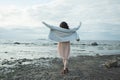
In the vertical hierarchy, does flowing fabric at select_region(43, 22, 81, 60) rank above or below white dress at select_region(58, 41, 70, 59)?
above

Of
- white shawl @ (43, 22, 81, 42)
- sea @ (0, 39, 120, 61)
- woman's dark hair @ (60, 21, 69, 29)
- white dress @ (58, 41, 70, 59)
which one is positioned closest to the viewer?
white shawl @ (43, 22, 81, 42)

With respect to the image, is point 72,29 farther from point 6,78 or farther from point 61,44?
point 6,78

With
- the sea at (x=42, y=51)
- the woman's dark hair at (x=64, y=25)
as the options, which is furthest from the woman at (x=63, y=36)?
the sea at (x=42, y=51)

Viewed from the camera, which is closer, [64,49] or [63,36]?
[63,36]

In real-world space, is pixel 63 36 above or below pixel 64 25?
below

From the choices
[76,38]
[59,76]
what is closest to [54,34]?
[76,38]

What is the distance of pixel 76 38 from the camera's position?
1324 centimetres

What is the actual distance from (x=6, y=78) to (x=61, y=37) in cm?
367

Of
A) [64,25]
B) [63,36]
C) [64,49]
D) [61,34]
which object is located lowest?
[64,49]

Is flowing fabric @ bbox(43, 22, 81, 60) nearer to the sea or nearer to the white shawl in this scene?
the white shawl

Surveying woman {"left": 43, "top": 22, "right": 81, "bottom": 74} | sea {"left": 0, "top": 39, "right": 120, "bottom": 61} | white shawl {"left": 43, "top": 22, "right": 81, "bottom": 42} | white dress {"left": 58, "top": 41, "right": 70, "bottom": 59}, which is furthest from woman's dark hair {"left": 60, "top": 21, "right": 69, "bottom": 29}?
sea {"left": 0, "top": 39, "right": 120, "bottom": 61}

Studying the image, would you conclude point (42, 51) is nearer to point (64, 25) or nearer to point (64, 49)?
point (64, 49)

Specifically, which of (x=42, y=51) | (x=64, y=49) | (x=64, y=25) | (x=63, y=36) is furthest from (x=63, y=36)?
(x=42, y=51)

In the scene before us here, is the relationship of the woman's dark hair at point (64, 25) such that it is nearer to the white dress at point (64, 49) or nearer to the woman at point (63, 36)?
the woman at point (63, 36)
